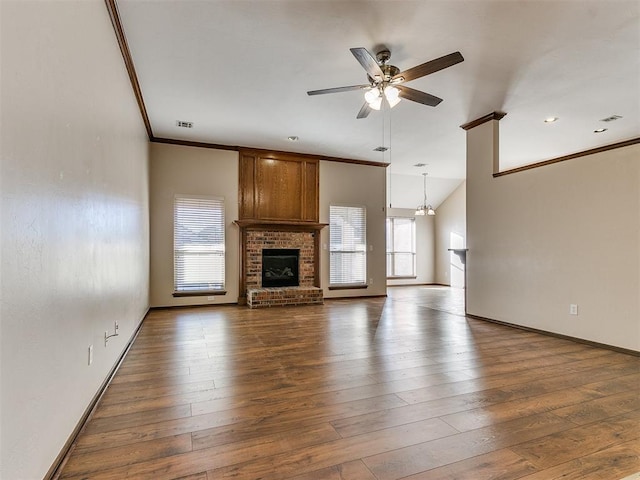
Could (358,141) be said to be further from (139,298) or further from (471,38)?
(139,298)

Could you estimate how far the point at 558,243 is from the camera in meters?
4.31

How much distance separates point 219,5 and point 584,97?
467cm

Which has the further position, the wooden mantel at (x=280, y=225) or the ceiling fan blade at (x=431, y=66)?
the wooden mantel at (x=280, y=225)

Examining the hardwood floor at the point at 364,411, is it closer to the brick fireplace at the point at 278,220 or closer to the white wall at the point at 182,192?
→ the white wall at the point at 182,192

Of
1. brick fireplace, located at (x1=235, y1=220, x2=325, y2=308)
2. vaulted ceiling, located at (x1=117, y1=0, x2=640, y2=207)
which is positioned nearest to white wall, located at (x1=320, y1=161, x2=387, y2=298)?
brick fireplace, located at (x1=235, y1=220, x2=325, y2=308)

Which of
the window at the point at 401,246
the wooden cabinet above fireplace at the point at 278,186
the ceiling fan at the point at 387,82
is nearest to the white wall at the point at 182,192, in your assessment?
the wooden cabinet above fireplace at the point at 278,186

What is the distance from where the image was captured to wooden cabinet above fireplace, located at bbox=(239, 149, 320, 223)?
6.92 metres

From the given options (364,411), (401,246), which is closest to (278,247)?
(364,411)

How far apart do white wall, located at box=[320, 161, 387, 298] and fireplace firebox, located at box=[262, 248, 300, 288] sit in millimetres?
638

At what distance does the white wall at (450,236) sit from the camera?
10387 mm

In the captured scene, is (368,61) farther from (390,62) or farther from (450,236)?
(450,236)

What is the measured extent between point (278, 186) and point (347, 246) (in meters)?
2.06

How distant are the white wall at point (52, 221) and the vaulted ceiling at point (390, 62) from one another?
0.94 metres

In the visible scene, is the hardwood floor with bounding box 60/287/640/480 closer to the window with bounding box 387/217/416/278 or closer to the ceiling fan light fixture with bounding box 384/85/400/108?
the ceiling fan light fixture with bounding box 384/85/400/108
